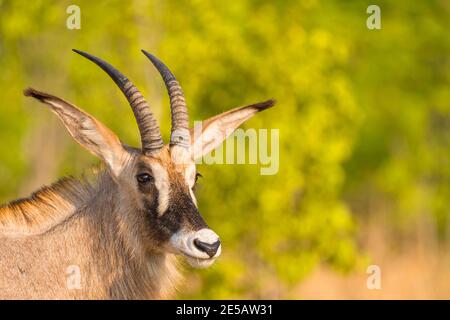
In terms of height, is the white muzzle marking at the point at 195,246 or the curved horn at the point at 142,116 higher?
the curved horn at the point at 142,116

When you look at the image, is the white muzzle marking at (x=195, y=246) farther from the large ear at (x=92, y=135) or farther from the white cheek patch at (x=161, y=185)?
the large ear at (x=92, y=135)

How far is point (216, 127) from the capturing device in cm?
966

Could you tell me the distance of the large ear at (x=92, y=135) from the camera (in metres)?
8.88

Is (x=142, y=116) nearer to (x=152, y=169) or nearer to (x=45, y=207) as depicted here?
(x=152, y=169)

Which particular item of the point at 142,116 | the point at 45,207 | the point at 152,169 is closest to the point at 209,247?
the point at 152,169

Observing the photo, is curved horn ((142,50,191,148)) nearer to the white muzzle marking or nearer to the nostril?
the white muzzle marking

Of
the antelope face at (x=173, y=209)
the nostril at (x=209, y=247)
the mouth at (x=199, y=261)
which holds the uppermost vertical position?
the antelope face at (x=173, y=209)

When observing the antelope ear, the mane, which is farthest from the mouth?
the antelope ear

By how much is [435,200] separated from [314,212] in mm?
11252

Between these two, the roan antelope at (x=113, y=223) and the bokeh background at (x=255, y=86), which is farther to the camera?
the bokeh background at (x=255, y=86)

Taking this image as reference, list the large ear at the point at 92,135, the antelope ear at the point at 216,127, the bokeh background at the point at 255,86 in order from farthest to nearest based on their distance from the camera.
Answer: the bokeh background at the point at 255,86
the antelope ear at the point at 216,127
the large ear at the point at 92,135

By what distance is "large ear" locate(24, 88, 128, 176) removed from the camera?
29.1 feet

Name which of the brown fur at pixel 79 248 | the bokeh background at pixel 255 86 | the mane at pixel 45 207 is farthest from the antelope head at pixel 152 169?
the bokeh background at pixel 255 86
